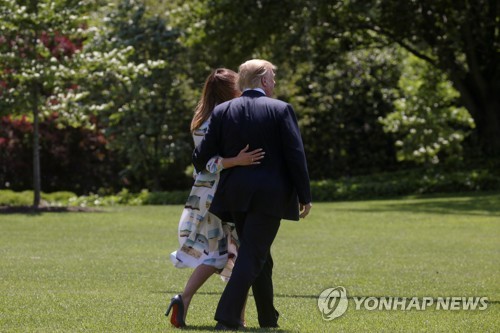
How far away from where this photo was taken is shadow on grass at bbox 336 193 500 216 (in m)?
24.2

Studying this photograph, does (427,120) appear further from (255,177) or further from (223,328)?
(223,328)

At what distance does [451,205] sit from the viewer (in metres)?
25.9

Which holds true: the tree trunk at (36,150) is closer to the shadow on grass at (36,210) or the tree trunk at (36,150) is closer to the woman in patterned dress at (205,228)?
the shadow on grass at (36,210)

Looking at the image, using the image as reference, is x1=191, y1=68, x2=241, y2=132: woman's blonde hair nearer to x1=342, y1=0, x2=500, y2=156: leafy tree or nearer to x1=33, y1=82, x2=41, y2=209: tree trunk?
x1=33, y1=82, x2=41, y2=209: tree trunk

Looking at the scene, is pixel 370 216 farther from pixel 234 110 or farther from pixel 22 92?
pixel 234 110

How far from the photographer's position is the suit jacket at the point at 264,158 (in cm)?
695

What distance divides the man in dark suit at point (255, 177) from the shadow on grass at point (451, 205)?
1692 centimetres

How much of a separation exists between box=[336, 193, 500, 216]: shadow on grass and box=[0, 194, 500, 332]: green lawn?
7 cm

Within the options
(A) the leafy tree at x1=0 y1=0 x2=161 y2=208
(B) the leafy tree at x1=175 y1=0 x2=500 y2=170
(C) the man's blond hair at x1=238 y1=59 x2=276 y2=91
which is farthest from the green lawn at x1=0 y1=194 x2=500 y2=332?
(B) the leafy tree at x1=175 y1=0 x2=500 y2=170

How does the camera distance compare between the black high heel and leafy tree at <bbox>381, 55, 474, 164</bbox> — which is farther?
leafy tree at <bbox>381, 55, 474, 164</bbox>

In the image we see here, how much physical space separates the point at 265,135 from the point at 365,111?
29067 millimetres

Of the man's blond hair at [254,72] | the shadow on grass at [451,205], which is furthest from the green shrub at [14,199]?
the man's blond hair at [254,72]

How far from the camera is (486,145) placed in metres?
32.4

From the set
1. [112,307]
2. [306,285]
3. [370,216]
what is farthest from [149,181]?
[112,307]
